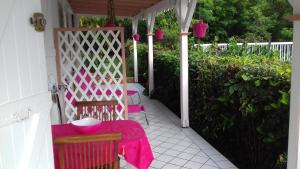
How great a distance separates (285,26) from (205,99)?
14275 mm

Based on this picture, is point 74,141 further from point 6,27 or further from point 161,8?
point 161,8

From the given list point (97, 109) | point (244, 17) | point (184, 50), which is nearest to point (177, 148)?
point (97, 109)

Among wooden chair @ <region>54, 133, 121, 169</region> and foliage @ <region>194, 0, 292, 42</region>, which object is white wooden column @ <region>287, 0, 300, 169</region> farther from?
foliage @ <region>194, 0, 292, 42</region>

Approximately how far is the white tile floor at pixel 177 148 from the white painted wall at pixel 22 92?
84.5 inches

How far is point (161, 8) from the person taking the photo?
6.33 m

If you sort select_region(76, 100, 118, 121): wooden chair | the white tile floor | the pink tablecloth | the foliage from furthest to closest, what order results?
the foliage → the white tile floor → select_region(76, 100, 118, 121): wooden chair → the pink tablecloth

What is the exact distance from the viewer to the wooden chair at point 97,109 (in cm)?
326

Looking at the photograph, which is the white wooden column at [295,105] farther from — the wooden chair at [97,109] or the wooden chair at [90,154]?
the wooden chair at [97,109]

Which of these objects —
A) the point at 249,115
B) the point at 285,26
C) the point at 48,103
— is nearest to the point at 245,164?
the point at 249,115

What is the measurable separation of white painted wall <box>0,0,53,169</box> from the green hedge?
2.21 metres

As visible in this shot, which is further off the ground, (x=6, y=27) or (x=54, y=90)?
(x=6, y=27)

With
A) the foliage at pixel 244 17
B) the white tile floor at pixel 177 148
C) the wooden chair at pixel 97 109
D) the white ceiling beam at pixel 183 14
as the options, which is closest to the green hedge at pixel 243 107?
the white tile floor at pixel 177 148

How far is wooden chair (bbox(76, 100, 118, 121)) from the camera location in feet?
10.7

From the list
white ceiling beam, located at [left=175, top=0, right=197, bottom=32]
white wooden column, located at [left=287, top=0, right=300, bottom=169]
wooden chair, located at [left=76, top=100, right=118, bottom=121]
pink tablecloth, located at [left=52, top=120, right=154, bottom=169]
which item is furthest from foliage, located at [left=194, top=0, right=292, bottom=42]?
white wooden column, located at [left=287, top=0, right=300, bottom=169]
